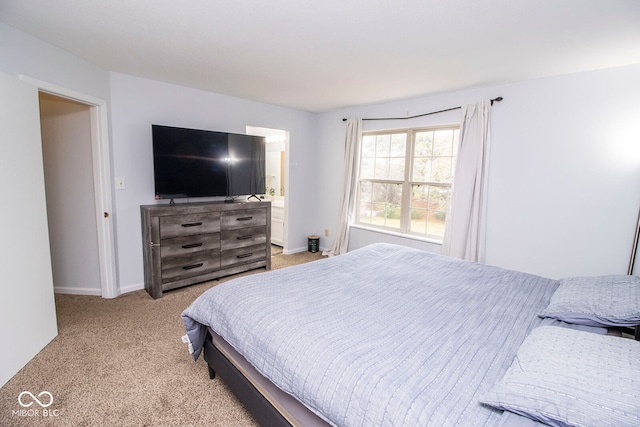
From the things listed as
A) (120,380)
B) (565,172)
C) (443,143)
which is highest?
(443,143)

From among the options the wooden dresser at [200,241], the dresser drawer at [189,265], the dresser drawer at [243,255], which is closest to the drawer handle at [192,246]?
the wooden dresser at [200,241]

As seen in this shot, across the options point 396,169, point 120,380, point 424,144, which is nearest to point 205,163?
point 120,380

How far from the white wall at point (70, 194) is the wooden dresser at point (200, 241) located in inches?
20.4

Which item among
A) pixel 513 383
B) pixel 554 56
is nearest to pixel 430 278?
pixel 513 383

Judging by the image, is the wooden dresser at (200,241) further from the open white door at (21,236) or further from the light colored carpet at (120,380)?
the open white door at (21,236)

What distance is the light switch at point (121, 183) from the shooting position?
314 cm

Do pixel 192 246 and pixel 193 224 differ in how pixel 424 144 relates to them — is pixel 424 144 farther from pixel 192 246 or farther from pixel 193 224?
pixel 192 246

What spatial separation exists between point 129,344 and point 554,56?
4.16 meters

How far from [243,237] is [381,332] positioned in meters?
2.81

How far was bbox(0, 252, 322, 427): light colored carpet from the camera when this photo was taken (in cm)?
164

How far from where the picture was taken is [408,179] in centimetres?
409

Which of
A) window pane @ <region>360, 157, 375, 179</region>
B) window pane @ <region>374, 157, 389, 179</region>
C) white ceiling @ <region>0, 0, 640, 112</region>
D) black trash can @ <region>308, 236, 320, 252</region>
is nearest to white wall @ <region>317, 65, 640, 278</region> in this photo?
white ceiling @ <region>0, 0, 640, 112</region>

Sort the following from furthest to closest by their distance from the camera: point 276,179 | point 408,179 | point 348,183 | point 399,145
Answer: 1. point 276,179
2. point 348,183
3. point 399,145
4. point 408,179

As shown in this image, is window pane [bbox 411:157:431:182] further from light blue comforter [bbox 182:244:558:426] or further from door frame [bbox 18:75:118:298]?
door frame [bbox 18:75:118:298]
